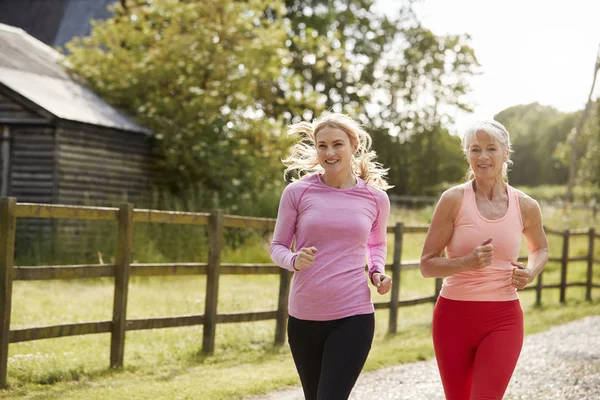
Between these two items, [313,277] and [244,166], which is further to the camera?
[244,166]

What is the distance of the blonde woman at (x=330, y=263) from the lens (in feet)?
13.3

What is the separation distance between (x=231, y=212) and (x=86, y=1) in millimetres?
15139

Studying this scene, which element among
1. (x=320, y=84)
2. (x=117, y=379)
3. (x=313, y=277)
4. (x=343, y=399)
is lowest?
(x=117, y=379)

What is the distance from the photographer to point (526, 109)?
88.2 metres

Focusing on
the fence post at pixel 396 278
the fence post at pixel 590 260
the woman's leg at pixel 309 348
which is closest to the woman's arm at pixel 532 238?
the woman's leg at pixel 309 348

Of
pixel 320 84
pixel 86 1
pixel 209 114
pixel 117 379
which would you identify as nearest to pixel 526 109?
pixel 320 84

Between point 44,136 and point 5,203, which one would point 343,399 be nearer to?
point 5,203

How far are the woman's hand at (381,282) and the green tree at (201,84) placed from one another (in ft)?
53.9

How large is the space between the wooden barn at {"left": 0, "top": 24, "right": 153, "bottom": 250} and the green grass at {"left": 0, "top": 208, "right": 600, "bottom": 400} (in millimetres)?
3641

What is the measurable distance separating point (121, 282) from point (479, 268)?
475cm

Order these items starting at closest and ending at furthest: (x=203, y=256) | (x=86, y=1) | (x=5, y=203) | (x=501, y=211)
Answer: (x=501, y=211), (x=5, y=203), (x=203, y=256), (x=86, y=1)

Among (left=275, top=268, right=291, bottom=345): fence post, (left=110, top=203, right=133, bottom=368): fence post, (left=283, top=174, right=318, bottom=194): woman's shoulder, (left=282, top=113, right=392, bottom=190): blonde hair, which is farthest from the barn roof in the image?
(left=283, top=174, right=318, bottom=194): woman's shoulder

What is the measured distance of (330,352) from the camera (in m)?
4.03

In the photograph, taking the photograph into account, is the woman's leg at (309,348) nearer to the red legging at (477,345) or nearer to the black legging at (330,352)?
the black legging at (330,352)
